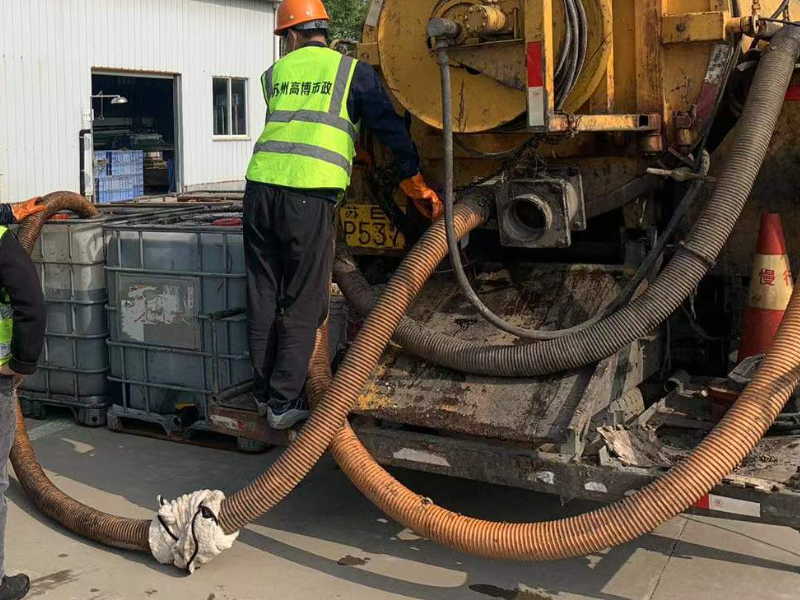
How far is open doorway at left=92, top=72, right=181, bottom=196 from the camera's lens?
1733 centimetres

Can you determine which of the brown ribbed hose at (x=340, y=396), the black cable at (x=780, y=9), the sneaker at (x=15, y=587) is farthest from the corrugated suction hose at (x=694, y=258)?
the sneaker at (x=15, y=587)

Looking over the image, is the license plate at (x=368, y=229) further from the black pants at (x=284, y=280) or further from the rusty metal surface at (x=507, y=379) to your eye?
the black pants at (x=284, y=280)

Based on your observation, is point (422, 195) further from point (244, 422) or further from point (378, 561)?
point (378, 561)

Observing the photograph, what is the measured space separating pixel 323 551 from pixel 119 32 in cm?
1431

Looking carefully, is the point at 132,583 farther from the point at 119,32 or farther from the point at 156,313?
Answer: the point at 119,32

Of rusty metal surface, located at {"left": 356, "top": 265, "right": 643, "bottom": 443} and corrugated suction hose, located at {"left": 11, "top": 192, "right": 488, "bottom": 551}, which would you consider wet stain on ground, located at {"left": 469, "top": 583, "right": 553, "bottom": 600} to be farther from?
corrugated suction hose, located at {"left": 11, "top": 192, "right": 488, "bottom": 551}

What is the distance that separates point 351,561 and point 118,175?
14369 millimetres

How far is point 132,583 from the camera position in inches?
161

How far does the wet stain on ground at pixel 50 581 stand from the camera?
4.02m

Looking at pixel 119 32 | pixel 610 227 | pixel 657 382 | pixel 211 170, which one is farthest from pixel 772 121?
pixel 211 170

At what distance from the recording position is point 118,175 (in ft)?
57.2

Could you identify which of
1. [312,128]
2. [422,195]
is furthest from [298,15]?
[422,195]

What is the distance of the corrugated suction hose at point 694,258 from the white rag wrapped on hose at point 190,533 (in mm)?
1276

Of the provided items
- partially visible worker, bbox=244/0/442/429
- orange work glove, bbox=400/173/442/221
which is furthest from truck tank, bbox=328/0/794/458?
partially visible worker, bbox=244/0/442/429
